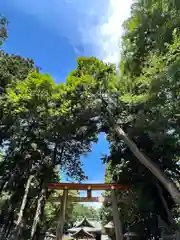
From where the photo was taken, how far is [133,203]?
11.6 m

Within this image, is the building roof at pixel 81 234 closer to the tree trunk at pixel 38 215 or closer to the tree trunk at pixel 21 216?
the tree trunk at pixel 38 215

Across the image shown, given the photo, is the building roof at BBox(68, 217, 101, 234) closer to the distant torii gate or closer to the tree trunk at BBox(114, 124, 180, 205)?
the distant torii gate

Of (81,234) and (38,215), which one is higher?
(81,234)

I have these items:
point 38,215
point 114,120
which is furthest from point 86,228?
point 114,120

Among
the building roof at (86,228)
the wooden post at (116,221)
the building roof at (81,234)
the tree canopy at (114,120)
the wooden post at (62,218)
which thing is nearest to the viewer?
the tree canopy at (114,120)

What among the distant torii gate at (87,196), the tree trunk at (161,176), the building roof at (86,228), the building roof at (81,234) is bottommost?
the tree trunk at (161,176)

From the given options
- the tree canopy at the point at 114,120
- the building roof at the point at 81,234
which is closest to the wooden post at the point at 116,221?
the tree canopy at the point at 114,120

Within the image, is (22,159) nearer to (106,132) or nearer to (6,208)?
(6,208)

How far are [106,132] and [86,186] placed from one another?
356 cm

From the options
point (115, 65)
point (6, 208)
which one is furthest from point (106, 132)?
point (6, 208)

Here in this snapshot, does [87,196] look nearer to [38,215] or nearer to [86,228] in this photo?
[38,215]

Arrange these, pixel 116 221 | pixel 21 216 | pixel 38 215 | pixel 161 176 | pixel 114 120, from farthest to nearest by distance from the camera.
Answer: pixel 116 221, pixel 38 215, pixel 21 216, pixel 114 120, pixel 161 176

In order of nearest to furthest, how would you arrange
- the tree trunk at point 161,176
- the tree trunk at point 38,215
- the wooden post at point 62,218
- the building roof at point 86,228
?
the tree trunk at point 161,176, the tree trunk at point 38,215, the wooden post at point 62,218, the building roof at point 86,228

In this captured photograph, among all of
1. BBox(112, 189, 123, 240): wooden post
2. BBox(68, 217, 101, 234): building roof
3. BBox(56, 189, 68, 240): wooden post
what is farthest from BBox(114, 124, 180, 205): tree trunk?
BBox(68, 217, 101, 234): building roof
